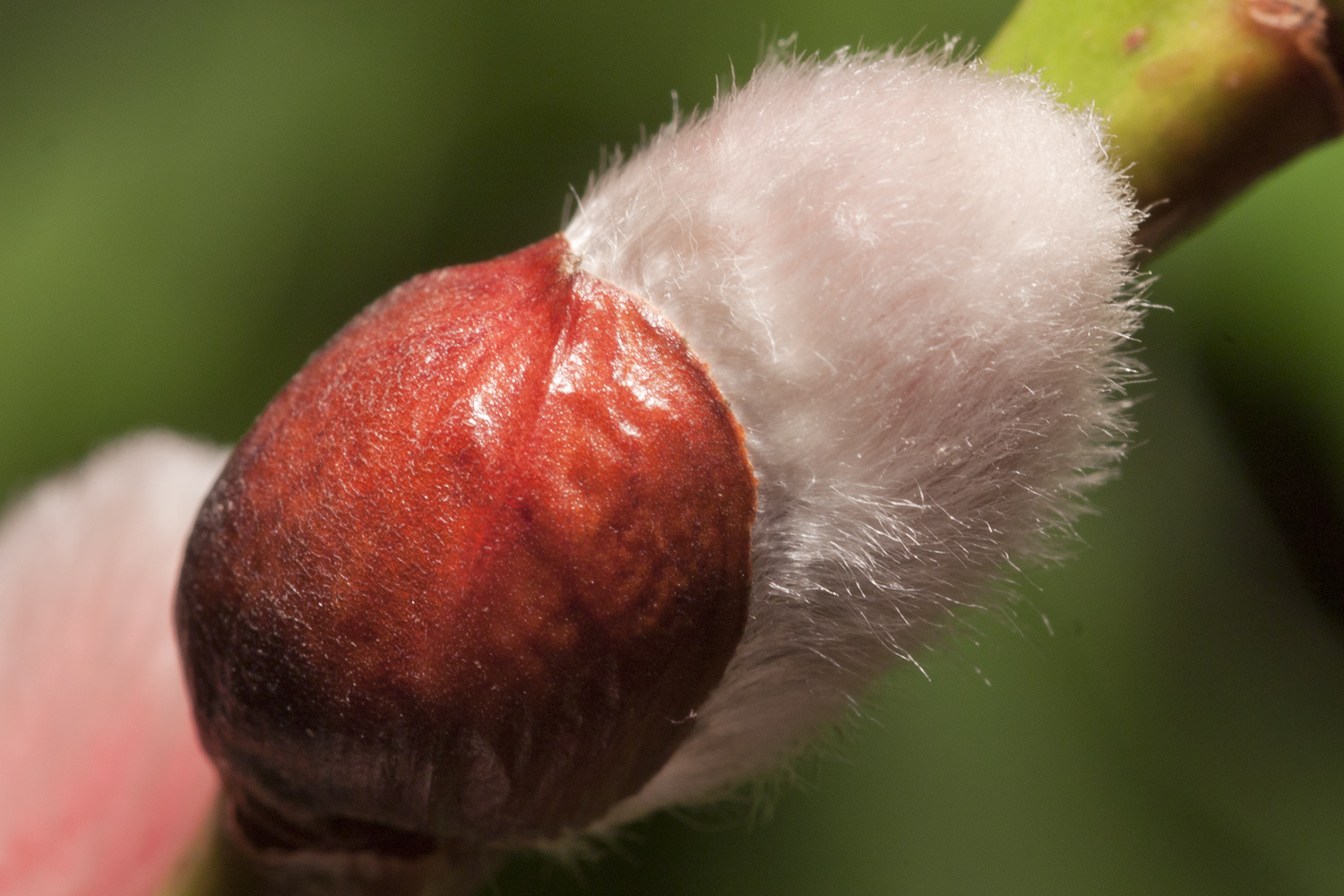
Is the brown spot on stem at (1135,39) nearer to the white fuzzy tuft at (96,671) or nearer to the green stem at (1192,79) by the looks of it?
the green stem at (1192,79)

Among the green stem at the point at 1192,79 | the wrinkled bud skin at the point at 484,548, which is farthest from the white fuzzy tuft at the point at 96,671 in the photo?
the green stem at the point at 1192,79

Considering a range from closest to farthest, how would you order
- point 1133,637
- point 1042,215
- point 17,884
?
point 1042,215 < point 17,884 < point 1133,637

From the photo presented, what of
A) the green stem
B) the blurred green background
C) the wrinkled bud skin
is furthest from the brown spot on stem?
the blurred green background

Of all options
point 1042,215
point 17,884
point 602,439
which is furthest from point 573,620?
A: point 17,884

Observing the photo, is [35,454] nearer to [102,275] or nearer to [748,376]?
[102,275]

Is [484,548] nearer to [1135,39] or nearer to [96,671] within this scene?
[1135,39]

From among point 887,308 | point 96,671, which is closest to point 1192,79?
point 887,308
